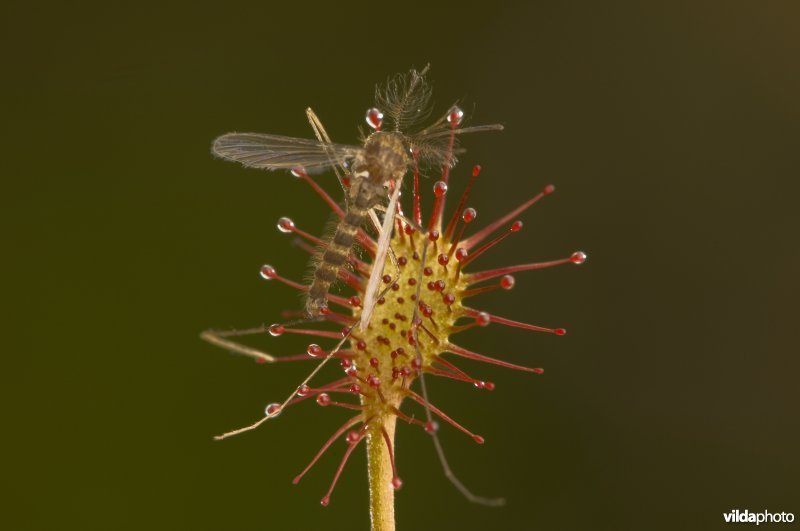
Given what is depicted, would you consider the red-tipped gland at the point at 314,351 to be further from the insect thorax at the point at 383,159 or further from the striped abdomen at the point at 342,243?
the insect thorax at the point at 383,159

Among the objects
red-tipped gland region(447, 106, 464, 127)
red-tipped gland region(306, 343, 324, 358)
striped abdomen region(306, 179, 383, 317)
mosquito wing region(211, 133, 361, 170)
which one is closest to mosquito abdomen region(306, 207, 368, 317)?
striped abdomen region(306, 179, 383, 317)

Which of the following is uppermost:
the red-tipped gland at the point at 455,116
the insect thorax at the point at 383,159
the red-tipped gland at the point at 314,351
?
the red-tipped gland at the point at 455,116

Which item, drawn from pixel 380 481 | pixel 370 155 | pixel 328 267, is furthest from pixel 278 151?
pixel 380 481

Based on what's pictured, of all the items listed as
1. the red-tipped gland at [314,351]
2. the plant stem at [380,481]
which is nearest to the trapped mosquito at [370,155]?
the red-tipped gland at [314,351]

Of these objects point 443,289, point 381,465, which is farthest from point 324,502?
point 443,289

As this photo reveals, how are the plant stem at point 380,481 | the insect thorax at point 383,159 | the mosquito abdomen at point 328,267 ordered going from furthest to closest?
the insect thorax at point 383,159 < the mosquito abdomen at point 328,267 < the plant stem at point 380,481

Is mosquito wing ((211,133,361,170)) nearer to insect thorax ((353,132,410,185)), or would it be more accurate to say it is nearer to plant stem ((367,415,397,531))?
insect thorax ((353,132,410,185))
